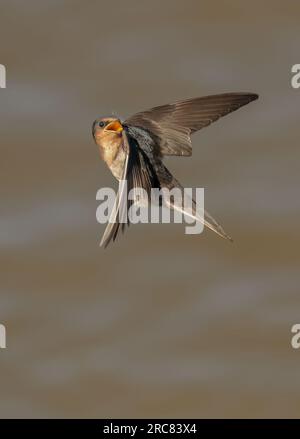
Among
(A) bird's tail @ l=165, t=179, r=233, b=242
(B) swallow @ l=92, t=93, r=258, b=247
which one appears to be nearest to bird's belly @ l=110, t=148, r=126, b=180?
(B) swallow @ l=92, t=93, r=258, b=247

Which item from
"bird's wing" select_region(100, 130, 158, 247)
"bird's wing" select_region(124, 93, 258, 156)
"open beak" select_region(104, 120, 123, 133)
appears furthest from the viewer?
"bird's wing" select_region(124, 93, 258, 156)

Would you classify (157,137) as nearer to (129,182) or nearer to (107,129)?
(107,129)

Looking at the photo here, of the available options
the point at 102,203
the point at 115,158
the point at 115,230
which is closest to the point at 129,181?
the point at 115,230

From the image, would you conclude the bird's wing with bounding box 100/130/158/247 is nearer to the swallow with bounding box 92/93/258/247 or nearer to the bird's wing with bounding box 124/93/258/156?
the swallow with bounding box 92/93/258/247

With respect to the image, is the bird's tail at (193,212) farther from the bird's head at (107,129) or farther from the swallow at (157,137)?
the bird's head at (107,129)

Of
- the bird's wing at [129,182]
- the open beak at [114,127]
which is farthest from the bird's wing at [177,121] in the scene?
the open beak at [114,127]
